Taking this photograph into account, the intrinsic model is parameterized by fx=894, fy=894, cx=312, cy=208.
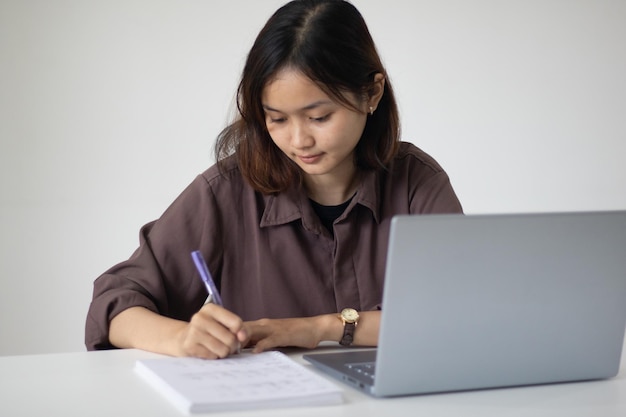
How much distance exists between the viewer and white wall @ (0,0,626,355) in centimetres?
308

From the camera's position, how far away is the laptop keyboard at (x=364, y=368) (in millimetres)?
1210

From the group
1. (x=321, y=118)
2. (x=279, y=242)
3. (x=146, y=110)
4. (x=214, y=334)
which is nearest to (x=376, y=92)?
(x=321, y=118)

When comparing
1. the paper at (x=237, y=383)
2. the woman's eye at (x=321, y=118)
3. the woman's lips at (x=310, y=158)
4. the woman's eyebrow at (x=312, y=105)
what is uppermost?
the woman's eyebrow at (x=312, y=105)

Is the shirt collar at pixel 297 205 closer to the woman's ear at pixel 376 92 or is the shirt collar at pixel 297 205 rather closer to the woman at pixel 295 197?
the woman at pixel 295 197

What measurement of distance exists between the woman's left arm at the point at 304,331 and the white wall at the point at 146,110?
5.87 feet

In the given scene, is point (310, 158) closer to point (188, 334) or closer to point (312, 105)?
point (312, 105)

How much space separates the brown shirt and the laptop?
579 millimetres

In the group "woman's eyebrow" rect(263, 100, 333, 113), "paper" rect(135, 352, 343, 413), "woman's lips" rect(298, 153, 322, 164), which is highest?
"woman's eyebrow" rect(263, 100, 333, 113)

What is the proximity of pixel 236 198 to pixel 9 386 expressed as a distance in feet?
2.45

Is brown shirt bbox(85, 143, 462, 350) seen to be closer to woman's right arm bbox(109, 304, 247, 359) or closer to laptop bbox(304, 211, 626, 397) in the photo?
woman's right arm bbox(109, 304, 247, 359)

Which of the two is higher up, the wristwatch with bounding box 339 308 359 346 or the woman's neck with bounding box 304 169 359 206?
the woman's neck with bounding box 304 169 359 206

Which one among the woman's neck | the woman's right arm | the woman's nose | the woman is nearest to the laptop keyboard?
the woman's right arm

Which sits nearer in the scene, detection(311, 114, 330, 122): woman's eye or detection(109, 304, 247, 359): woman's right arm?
detection(109, 304, 247, 359): woman's right arm

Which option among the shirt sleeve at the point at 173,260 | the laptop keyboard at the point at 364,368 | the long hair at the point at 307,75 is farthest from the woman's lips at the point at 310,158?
the laptop keyboard at the point at 364,368
